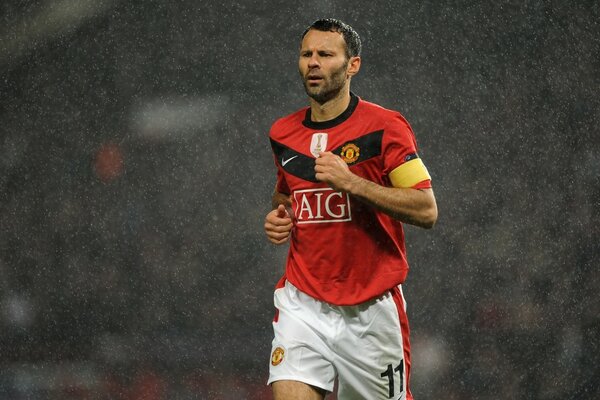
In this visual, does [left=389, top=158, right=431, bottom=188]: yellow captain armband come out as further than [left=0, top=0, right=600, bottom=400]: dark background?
No

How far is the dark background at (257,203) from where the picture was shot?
12.5 ft

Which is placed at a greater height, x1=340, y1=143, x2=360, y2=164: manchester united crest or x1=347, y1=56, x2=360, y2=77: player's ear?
x1=347, y1=56, x2=360, y2=77: player's ear

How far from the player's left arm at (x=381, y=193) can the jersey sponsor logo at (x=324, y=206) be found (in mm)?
119

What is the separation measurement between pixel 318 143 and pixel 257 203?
5.35ft

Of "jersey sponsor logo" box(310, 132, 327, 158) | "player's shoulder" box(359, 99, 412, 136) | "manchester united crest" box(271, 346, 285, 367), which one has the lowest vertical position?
"manchester united crest" box(271, 346, 285, 367)

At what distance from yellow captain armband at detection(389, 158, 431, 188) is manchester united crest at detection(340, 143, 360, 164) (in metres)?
0.11

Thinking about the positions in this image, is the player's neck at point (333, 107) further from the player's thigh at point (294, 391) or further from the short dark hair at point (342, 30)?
the player's thigh at point (294, 391)

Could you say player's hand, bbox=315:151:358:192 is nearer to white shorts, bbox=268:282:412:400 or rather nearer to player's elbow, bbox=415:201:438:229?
player's elbow, bbox=415:201:438:229

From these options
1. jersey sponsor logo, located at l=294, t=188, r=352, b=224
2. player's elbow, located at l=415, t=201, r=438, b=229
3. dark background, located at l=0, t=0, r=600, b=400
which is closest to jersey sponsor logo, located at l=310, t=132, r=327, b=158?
jersey sponsor logo, located at l=294, t=188, r=352, b=224

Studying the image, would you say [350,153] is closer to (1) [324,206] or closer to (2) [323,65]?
(1) [324,206]

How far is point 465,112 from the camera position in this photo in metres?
3.82

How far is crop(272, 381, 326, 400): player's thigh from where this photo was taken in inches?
83.9

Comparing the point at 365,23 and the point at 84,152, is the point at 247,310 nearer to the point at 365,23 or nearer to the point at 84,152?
the point at 84,152

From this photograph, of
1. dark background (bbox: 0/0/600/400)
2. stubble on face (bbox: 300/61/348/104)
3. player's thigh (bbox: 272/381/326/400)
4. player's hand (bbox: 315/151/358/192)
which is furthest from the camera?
dark background (bbox: 0/0/600/400)
